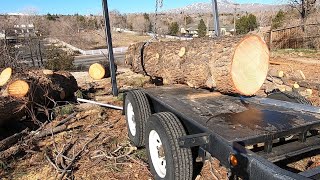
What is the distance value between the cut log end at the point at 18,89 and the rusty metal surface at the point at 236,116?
127 inches

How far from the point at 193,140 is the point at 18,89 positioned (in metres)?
4.75

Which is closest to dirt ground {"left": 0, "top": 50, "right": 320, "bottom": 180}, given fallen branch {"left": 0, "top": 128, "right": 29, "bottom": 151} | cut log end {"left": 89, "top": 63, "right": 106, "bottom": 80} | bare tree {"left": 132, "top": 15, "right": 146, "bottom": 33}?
fallen branch {"left": 0, "top": 128, "right": 29, "bottom": 151}

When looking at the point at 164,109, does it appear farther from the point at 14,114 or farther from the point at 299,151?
the point at 14,114

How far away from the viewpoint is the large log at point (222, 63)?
156 inches

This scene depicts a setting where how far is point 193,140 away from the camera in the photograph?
2869 millimetres

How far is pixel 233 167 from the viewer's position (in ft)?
8.34

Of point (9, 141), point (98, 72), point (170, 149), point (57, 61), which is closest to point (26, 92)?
point (9, 141)

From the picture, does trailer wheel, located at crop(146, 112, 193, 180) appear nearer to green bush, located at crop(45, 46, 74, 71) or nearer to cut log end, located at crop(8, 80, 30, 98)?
cut log end, located at crop(8, 80, 30, 98)

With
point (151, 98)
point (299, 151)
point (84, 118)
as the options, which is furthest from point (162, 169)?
point (84, 118)

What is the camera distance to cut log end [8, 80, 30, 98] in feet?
20.4

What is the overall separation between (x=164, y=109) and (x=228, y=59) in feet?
3.53

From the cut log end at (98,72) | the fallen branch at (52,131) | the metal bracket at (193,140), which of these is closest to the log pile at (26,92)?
the fallen branch at (52,131)

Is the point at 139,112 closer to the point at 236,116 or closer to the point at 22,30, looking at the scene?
the point at 236,116

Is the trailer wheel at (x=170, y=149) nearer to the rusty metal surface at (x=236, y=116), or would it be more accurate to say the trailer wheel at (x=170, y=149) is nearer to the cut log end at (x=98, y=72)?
the rusty metal surface at (x=236, y=116)
